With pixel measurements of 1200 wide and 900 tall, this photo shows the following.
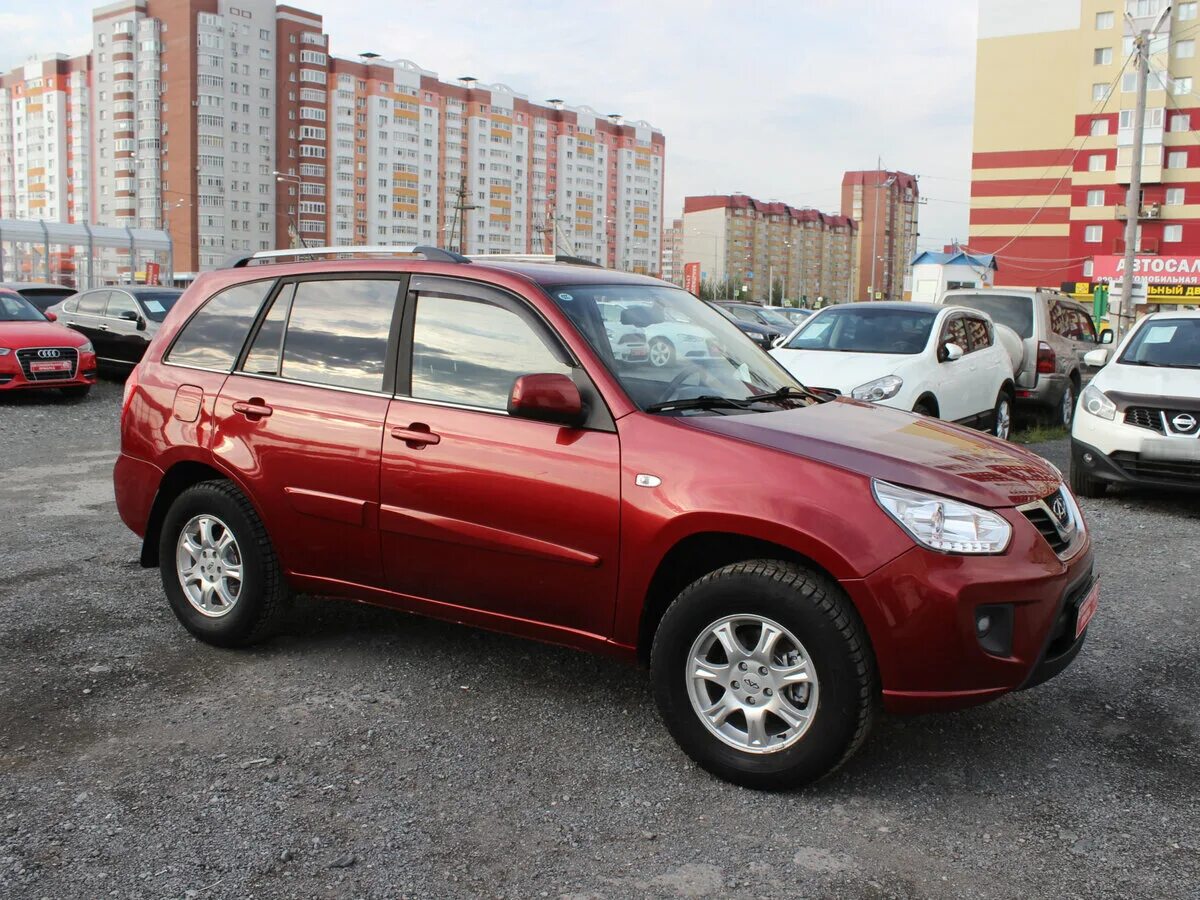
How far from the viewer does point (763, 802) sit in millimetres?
3469

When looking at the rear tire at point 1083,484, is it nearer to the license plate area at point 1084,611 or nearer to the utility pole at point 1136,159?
the license plate area at point 1084,611

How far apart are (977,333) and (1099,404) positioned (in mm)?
2595

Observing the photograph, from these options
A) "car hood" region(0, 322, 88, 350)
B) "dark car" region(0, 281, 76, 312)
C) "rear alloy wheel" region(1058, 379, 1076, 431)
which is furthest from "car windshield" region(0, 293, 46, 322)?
"rear alloy wheel" region(1058, 379, 1076, 431)

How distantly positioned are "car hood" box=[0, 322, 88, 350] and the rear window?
38.3ft

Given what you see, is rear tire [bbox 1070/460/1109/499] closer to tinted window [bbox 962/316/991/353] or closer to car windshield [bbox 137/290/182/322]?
tinted window [bbox 962/316/991/353]

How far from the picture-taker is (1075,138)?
71.2m

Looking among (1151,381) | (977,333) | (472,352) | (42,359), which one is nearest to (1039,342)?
(977,333)

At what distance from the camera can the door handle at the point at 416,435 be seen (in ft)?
13.4

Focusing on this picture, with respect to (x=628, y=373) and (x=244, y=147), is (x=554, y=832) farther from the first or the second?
(x=244, y=147)

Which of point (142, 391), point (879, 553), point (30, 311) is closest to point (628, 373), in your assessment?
point (879, 553)

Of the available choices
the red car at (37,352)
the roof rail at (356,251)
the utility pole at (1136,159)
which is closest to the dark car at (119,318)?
the red car at (37,352)

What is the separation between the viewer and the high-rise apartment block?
93.8 m

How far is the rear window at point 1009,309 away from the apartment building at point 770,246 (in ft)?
350

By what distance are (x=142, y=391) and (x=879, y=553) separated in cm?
345
